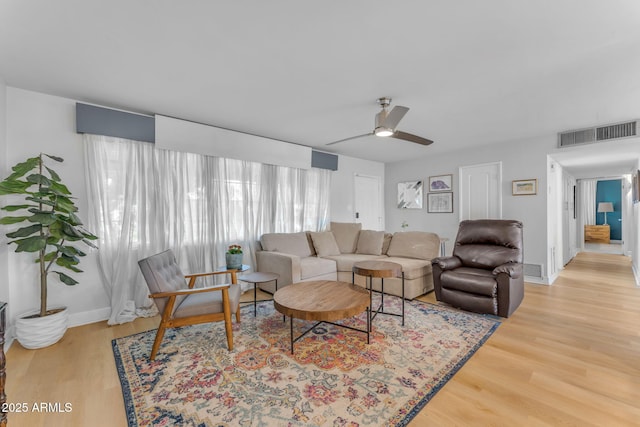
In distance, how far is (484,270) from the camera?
356cm

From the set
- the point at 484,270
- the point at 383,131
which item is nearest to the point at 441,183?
the point at 484,270

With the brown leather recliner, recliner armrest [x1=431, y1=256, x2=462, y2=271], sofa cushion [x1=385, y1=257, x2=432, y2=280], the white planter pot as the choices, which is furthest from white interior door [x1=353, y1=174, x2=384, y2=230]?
the white planter pot

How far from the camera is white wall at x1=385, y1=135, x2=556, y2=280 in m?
4.50

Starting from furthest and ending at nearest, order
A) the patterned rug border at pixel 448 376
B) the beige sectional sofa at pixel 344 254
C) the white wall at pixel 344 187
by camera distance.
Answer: the white wall at pixel 344 187 < the beige sectional sofa at pixel 344 254 < the patterned rug border at pixel 448 376

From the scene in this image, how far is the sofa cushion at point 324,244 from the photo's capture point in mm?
4605

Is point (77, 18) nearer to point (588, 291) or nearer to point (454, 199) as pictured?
point (454, 199)

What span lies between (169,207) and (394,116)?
116 inches

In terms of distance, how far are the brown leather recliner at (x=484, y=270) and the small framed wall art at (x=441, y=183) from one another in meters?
1.79

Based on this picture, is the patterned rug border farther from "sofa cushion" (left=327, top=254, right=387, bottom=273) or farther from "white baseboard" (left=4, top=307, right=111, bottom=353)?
"white baseboard" (left=4, top=307, right=111, bottom=353)

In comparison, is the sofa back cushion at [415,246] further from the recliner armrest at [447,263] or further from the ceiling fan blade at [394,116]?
the ceiling fan blade at [394,116]

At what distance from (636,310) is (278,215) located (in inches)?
191

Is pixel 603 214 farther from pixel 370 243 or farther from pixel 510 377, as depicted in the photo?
pixel 510 377

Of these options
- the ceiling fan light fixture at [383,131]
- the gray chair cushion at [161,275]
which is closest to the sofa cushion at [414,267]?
the ceiling fan light fixture at [383,131]

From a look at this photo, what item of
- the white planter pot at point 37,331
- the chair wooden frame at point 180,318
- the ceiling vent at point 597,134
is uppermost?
the ceiling vent at point 597,134
